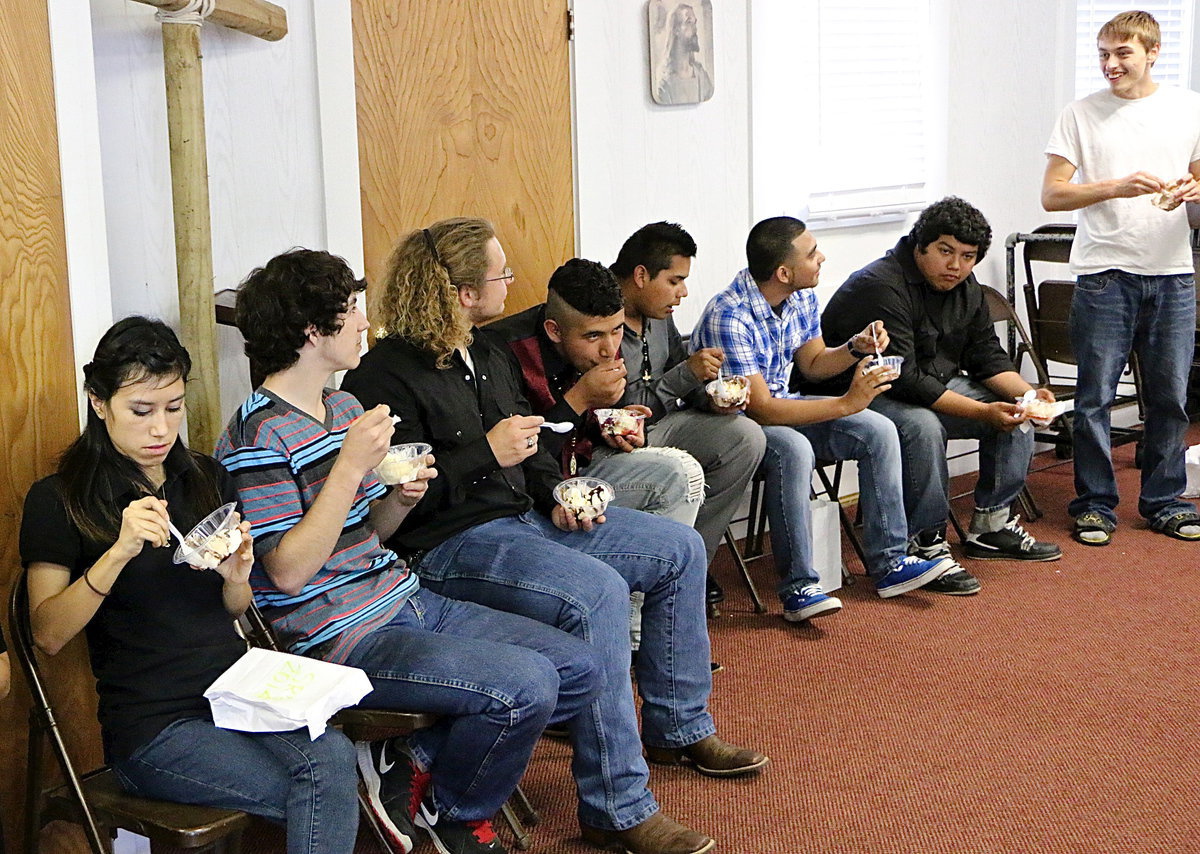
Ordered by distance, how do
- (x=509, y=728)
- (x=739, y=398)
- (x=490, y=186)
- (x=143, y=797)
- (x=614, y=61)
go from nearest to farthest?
1. (x=143, y=797)
2. (x=509, y=728)
3. (x=739, y=398)
4. (x=490, y=186)
5. (x=614, y=61)

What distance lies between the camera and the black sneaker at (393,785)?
8.31 feet

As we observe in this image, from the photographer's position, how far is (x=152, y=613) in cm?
218

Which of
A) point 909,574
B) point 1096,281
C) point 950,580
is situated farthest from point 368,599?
point 1096,281

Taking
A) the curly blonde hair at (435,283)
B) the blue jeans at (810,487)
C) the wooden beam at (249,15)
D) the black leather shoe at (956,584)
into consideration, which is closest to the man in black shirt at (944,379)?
the black leather shoe at (956,584)

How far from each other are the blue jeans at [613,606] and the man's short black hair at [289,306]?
0.56 m

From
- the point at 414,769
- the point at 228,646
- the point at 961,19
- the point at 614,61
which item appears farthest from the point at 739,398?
the point at 961,19

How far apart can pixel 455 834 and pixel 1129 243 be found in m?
3.23

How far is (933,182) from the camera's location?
5500mm

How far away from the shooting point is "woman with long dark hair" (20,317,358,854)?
209 centimetres

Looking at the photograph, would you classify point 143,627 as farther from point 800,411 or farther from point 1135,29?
point 1135,29

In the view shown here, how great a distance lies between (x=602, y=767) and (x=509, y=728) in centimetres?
33

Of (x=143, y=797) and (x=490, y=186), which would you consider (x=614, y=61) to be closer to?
(x=490, y=186)

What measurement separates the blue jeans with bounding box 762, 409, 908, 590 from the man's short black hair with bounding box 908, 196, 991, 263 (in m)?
0.64

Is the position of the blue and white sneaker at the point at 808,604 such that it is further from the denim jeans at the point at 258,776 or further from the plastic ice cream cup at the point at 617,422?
the denim jeans at the point at 258,776
